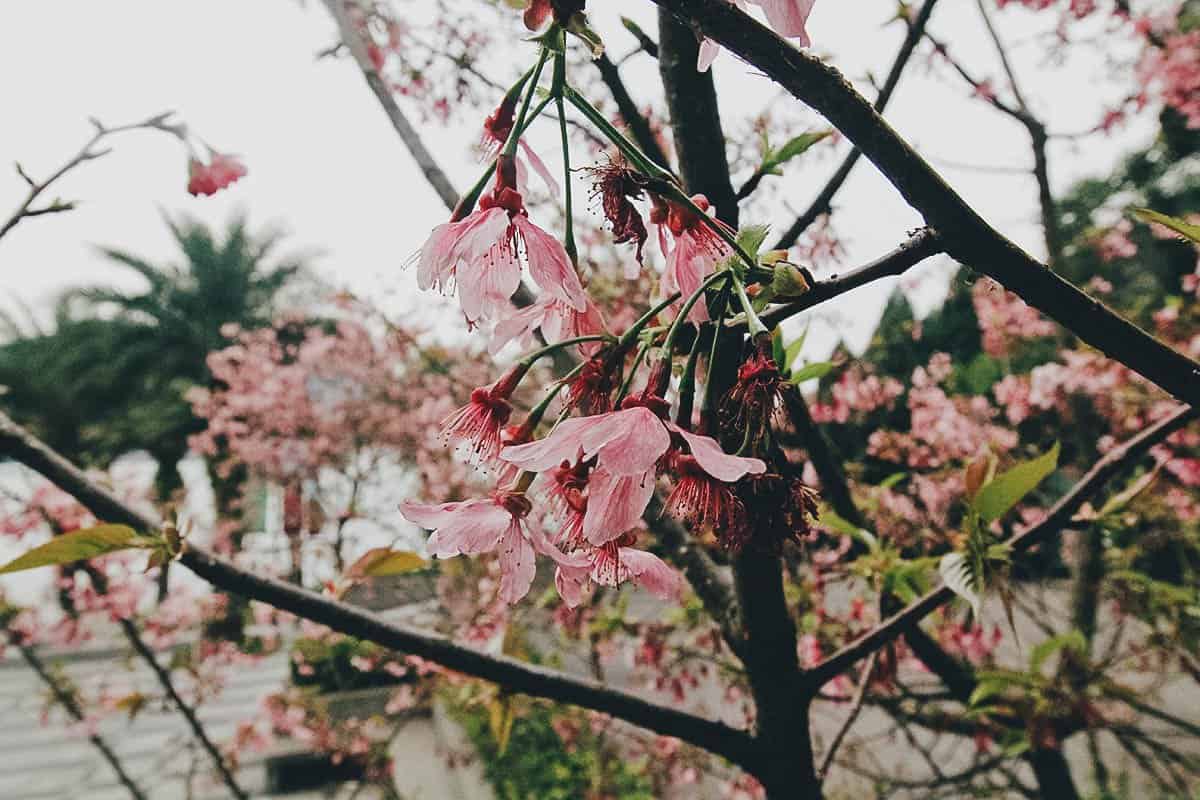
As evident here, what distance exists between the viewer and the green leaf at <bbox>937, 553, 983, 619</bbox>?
32.5 inches

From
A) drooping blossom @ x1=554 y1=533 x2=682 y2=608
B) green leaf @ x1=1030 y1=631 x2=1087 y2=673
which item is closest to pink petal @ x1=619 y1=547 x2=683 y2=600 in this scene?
drooping blossom @ x1=554 y1=533 x2=682 y2=608

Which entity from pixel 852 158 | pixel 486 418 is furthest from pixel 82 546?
pixel 852 158

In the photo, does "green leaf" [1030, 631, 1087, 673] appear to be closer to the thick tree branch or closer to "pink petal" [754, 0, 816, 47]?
the thick tree branch

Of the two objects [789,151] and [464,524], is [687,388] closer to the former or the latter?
[464,524]

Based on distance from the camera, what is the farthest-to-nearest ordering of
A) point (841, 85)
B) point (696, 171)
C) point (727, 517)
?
point (696, 171)
point (727, 517)
point (841, 85)

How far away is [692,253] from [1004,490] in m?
0.57

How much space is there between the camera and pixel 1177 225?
0.53 meters

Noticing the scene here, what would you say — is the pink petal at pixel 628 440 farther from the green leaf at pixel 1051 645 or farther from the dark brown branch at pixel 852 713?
the green leaf at pixel 1051 645

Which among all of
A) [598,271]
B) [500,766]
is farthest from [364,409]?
[598,271]

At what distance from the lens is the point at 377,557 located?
1090mm

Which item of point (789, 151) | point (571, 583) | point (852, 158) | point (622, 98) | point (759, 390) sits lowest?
point (571, 583)

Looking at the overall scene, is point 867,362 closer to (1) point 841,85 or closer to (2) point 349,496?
(1) point 841,85

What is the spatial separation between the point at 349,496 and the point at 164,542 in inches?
309

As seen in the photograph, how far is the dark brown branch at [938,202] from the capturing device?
39 centimetres
